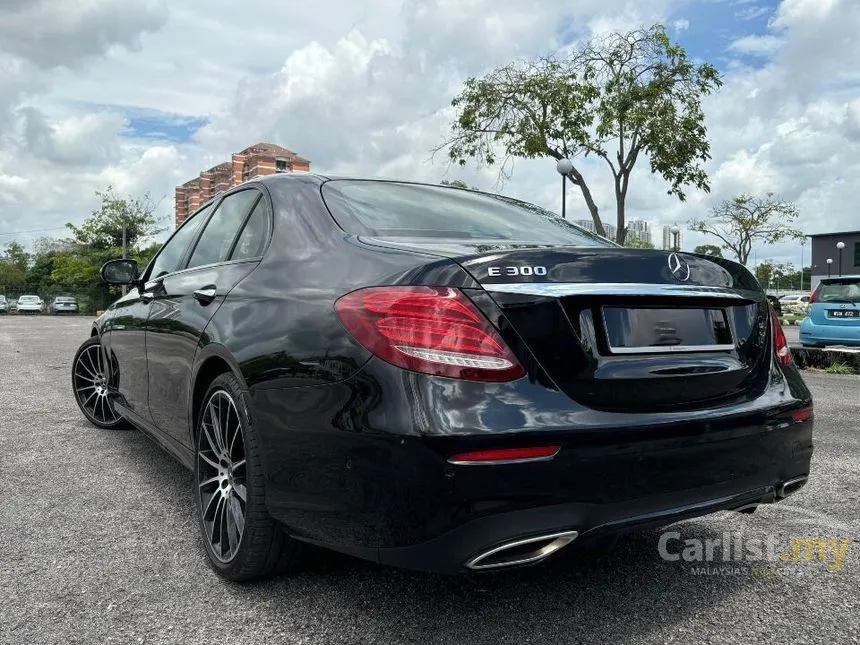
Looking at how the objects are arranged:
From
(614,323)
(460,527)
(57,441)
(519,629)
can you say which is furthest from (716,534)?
(57,441)

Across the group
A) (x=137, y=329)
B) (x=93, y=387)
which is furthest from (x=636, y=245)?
(x=93, y=387)

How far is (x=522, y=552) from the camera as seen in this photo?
1.87 m

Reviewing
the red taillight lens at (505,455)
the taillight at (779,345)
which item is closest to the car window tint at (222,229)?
the red taillight lens at (505,455)

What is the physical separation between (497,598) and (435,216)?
1411 millimetres

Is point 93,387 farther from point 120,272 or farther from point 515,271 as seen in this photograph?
point 515,271

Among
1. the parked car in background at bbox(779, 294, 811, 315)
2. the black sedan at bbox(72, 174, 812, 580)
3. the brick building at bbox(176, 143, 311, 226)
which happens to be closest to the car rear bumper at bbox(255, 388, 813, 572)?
the black sedan at bbox(72, 174, 812, 580)

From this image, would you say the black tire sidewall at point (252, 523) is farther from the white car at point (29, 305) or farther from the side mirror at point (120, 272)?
the white car at point (29, 305)

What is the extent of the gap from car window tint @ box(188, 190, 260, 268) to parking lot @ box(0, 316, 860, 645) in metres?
1.17

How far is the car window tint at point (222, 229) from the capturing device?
10.2ft

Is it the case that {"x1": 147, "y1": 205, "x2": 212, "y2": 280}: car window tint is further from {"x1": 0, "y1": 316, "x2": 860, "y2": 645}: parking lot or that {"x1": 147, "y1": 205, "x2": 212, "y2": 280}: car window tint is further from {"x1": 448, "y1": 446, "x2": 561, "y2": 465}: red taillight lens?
{"x1": 448, "y1": 446, "x2": 561, "y2": 465}: red taillight lens

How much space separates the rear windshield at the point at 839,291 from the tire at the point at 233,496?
11505 millimetres

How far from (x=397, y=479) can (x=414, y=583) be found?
2.67 feet

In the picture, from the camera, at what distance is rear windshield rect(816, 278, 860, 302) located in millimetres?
11398

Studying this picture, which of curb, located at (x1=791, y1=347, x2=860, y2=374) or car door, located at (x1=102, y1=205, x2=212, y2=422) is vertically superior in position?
car door, located at (x1=102, y1=205, x2=212, y2=422)
